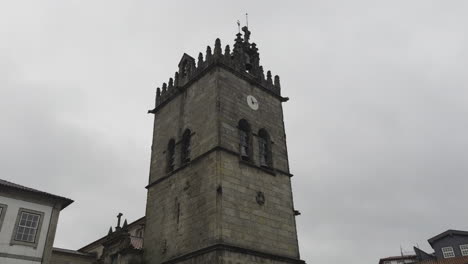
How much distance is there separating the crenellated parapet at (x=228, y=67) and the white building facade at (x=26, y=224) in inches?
369

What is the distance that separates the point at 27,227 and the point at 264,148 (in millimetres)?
14531

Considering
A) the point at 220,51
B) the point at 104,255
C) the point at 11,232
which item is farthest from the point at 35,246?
the point at 220,51

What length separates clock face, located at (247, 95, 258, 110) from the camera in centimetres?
2458

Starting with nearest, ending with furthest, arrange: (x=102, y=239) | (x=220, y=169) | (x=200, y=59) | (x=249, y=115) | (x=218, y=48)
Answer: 1. (x=220, y=169)
2. (x=249, y=115)
3. (x=218, y=48)
4. (x=200, y=59)
5. (x=102, y=239)

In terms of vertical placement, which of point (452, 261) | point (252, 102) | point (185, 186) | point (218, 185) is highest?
point (252, 102)

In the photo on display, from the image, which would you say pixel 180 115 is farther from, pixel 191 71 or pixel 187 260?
pixel 187 260

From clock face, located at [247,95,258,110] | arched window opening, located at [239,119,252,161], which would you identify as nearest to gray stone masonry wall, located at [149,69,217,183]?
arched window opening, located at [239,119,252,161]

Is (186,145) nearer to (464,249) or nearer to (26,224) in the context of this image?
(26,224)

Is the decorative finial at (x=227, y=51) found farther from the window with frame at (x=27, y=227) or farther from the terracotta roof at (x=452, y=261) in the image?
the terracotta roof at (x=452, y=261)

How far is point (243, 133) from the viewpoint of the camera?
23.3 metres

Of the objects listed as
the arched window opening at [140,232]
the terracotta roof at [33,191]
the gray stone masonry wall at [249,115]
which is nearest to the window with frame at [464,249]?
the gray stone masonry wall at [249,115]

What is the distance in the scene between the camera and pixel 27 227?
23094 millimetres

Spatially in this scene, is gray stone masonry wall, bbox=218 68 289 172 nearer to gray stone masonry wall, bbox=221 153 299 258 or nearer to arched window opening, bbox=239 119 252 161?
arched window opening, bbox=239 119 252 161

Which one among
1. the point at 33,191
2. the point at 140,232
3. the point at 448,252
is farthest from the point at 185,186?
the point at 448,252
